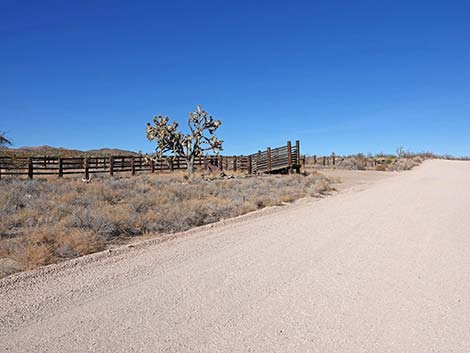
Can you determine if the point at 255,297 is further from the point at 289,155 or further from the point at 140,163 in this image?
the point at 140,163

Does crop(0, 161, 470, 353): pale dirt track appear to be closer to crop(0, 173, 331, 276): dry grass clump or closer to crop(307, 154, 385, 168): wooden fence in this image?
crop(0, 173, 331, 276): dry grass clump

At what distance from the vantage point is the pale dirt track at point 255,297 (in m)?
3.11

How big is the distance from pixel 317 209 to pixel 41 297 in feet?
28.0

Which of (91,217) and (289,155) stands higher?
(289,155)

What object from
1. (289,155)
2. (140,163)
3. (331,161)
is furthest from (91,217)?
(331,161)

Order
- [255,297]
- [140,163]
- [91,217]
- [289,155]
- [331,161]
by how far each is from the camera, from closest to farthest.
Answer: [255,297] < [91,217] < [289,155] < [140,163] < [331,161]

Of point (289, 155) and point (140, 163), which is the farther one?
point (140, 163)

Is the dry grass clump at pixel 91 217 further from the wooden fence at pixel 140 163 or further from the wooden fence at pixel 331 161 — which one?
the wooden fence at pixel 331 161

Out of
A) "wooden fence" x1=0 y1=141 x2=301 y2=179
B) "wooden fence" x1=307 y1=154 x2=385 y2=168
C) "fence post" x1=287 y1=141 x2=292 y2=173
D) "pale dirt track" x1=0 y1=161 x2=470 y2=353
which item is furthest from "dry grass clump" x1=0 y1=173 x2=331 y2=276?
"wooden fence" x1=307 y1=154 x2=385 y2=168

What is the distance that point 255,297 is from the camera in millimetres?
4047

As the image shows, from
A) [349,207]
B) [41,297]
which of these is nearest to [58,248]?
[41,297]

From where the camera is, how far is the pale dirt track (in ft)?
10.2

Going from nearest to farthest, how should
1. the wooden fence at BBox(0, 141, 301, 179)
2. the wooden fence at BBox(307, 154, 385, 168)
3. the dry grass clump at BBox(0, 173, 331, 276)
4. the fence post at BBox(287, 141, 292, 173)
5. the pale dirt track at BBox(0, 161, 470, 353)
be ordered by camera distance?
the pale dirt track at BBox(0, 161, 470, 353) → the dry grass clump at BBox(0, 173, 331, 276) → the wooden fence at BBox(0, 141, 301, 179) → the fence post at BBox(287, 141, 292, 173) → the wooden fence at BBox(307, 154, 385, 168)

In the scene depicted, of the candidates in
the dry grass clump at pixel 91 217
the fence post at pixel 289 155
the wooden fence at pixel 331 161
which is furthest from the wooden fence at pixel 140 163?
the wooden fence at pixel 331 161
